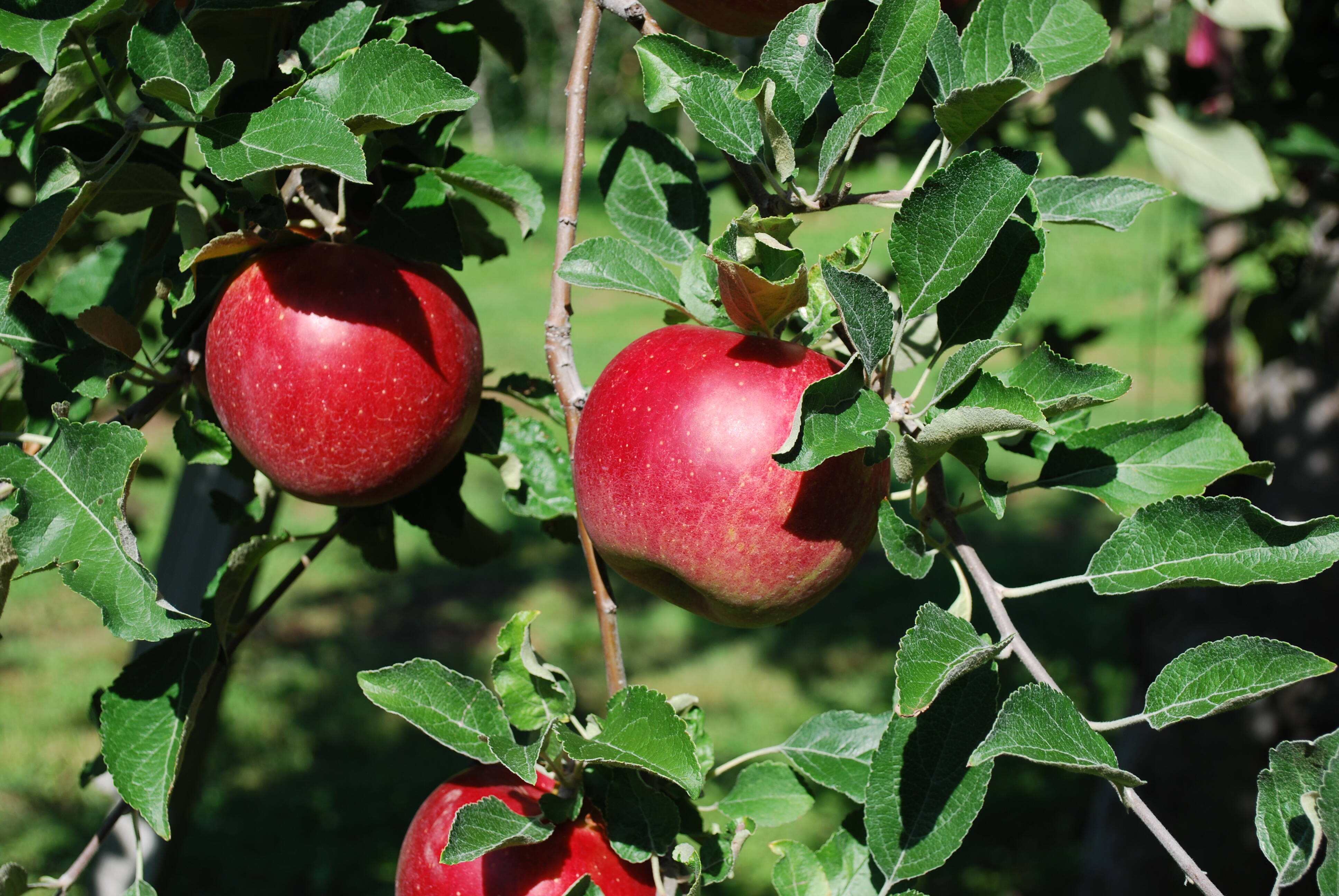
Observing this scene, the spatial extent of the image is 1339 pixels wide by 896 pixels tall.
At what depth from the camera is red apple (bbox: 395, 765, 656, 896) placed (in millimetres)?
782

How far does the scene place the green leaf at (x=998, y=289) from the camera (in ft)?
2.39

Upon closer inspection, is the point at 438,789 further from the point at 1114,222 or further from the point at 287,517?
the point at 287,517

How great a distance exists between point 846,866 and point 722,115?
0.54 metres

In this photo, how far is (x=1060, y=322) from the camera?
173 centimetres

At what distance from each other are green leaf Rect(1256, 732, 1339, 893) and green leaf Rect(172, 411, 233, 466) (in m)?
0.77

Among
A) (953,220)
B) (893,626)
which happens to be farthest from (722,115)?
(893,626)

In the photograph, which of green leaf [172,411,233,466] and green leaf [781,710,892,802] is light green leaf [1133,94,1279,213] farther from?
green leaf [172,411,233,466]

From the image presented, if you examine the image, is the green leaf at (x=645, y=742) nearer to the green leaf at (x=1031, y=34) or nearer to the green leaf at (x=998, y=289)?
the green leaf at (x=998, y=289)

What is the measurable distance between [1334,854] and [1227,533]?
0.19 metres

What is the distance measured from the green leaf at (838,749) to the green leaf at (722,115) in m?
0.42

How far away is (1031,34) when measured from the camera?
2.44ft

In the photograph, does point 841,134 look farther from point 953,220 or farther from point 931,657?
point 931,657

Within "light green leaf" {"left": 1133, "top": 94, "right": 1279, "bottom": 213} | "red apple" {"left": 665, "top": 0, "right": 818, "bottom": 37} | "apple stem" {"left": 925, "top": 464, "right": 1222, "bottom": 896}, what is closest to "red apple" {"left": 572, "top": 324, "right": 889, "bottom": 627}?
"apple stem" {"left": 925, "top": 464, "right": 1222, "bottom": 896}

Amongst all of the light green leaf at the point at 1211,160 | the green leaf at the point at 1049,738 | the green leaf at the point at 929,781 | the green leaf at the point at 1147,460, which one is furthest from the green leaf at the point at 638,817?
the light green leaf at the point at 1211,160
